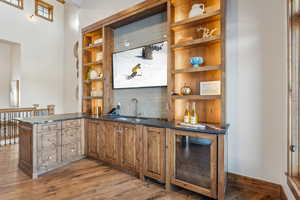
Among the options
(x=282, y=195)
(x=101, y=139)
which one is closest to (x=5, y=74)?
(x=101, y=139)

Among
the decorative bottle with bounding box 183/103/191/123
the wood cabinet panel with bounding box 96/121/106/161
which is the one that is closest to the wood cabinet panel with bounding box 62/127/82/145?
the wood cabinet panel with bounding box 96/121/106/161

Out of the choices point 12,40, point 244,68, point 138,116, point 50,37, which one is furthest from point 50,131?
point 50,37

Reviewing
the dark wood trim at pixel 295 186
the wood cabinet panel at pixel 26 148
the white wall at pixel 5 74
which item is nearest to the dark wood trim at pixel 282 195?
the dark wood trim at pixel 295 186

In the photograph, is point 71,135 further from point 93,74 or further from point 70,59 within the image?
point 70,59

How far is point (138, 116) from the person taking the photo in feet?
10.8

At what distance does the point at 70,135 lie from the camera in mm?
3195

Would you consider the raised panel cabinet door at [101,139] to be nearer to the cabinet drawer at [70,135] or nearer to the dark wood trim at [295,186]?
the cabinet drawer at [70,135]

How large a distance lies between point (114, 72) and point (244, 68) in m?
2.41

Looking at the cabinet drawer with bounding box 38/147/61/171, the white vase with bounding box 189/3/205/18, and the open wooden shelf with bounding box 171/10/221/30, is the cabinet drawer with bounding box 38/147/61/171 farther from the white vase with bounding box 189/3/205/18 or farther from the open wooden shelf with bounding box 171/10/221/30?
the white vase with bounding box 189/3/205/18

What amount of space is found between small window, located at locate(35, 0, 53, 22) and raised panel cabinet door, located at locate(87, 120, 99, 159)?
6380mm

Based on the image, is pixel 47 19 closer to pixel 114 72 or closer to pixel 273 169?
pixel 114 72

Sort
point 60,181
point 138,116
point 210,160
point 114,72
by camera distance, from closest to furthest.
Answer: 1. point 210,160
2. point 60,181
3. point 138,116
4. point 114,72

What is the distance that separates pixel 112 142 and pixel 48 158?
1.06 metres

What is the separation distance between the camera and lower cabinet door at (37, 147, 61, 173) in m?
2.72
